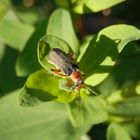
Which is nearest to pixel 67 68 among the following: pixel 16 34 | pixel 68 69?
pixel 68 69

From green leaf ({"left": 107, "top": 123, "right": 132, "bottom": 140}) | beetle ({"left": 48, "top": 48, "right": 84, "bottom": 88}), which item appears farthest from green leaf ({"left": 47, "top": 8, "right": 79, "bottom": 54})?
green leaf ({"left": 107, "top": 123, "right": 132, "bottom": 140})

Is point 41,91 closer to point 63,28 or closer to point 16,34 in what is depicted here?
point 63,28

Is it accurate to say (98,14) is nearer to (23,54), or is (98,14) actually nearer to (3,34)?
(3,34)

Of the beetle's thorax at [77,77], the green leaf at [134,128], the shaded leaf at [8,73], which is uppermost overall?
the beetle's thorax at [77,77]

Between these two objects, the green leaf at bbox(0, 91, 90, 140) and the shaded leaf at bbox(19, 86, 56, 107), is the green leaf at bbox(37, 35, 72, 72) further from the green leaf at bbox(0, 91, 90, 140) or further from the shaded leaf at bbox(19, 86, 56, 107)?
the green leaf at bbox(0, 91, 90, 140)

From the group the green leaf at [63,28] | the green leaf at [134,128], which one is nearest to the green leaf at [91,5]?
the green leaf at [63,28]

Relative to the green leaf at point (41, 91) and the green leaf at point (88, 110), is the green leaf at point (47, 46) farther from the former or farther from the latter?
the green leaf at point (88, 110)
